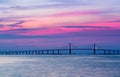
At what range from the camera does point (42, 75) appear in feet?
162

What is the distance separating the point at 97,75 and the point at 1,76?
11.5 metres

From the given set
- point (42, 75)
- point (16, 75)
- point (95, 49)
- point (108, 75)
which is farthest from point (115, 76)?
point (95, 49)

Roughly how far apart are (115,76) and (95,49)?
111 m

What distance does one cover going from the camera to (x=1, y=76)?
47.8 m

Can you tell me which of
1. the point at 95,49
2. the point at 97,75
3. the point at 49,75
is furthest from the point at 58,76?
the point at 95,49

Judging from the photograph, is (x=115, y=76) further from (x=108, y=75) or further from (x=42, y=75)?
(x=42, y=75)

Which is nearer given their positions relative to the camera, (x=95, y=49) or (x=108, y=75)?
(x=108, y=75)

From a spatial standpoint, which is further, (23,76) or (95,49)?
(95,49)

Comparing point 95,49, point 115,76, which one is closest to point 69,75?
point 115,76

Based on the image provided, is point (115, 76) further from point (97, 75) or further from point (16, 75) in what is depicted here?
point (16, 75)

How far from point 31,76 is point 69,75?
4689 millimetres

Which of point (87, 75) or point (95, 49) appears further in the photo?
point (95, 49)

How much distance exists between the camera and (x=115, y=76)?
159ft

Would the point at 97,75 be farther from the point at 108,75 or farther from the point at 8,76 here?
the point at 8,76
